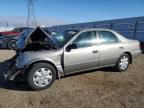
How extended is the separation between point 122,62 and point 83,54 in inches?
71.0

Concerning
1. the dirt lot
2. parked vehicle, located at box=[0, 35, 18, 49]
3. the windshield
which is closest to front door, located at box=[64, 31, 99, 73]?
the windshield

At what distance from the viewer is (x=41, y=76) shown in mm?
6070

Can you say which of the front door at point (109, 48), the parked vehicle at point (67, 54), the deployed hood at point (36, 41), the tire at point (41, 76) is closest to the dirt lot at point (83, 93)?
the tire at point (41, 76)

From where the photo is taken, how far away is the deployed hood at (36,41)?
6.66 meters

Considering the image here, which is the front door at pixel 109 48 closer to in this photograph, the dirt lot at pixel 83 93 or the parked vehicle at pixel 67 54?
the parked vehicle at pixel 67 54

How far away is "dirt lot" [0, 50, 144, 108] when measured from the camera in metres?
5.12

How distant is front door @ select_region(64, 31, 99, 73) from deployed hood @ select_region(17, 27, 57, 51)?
22.2 inches

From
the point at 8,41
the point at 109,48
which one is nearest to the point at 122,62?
the point at 109,48

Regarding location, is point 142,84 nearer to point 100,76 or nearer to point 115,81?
point 115,81

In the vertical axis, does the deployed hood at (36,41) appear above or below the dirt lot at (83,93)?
above

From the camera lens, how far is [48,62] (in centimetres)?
623

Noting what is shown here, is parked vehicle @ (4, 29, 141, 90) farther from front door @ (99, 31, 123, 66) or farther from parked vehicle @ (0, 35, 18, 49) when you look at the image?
parked vehicle @ (0, 35, 18, 49)

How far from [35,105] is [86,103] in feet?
3.59

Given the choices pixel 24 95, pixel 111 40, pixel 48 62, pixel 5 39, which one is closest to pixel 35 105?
pixel 24 95
